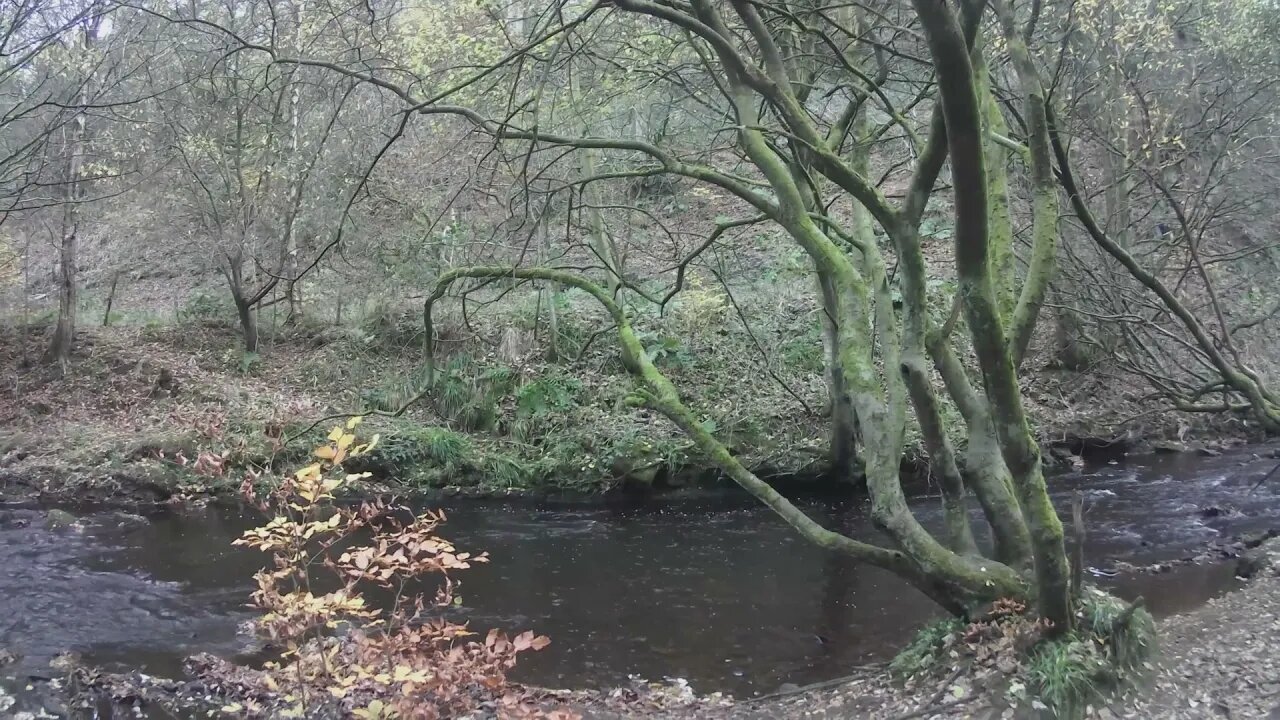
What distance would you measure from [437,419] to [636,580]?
7.35 metres

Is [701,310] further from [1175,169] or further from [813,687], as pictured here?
[813,687]

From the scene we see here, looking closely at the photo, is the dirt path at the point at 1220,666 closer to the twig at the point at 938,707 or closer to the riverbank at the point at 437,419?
the twig at the point at 938,707

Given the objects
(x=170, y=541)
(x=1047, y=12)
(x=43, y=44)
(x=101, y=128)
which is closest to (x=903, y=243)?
(x=1047, y=12)

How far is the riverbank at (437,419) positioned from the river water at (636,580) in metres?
0.79

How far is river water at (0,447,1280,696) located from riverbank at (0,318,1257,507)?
0.79 m

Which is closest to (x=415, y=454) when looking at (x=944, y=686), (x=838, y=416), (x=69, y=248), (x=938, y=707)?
(x=838, y=416)

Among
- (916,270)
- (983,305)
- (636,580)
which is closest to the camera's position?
(983,305)

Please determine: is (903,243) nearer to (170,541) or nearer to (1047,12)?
(1047,12)

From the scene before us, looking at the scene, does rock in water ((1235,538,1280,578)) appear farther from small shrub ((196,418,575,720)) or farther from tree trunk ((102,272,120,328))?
tree trunk ((102,272,120,328))

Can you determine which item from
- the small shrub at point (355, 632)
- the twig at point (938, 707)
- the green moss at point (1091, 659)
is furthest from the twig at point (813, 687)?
the small shrub at point (355, 632)

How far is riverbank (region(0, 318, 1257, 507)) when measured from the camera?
1387 centimetres

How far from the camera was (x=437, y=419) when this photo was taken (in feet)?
52.7

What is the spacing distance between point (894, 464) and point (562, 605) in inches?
165

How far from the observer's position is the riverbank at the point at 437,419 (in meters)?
13.9
